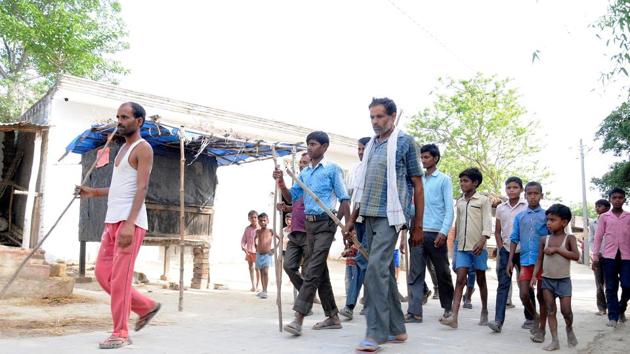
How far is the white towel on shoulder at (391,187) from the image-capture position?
446cm

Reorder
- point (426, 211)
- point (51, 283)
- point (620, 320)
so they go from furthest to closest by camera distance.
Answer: point (51, 283) → point (620, 320) → point (426, 211)

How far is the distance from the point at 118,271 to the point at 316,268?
1.73 meters

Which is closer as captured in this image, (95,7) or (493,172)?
(95,7)

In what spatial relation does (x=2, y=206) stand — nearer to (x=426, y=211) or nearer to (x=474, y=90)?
(x=426, y=211)

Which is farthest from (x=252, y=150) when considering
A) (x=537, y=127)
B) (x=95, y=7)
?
(x=537, y=127)

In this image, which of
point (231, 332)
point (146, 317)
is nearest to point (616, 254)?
point (231, 332)

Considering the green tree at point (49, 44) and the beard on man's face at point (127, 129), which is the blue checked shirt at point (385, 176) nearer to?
the beard on man's face at point (127, 129)

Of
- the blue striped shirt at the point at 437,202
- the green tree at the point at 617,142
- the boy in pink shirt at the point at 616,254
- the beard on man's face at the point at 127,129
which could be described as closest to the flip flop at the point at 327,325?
the blue striped shirt at the point at 437,202

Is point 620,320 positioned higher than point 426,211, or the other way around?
point 426,211

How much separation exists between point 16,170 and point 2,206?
1.08 meters

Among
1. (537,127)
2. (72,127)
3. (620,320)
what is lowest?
(620,320)

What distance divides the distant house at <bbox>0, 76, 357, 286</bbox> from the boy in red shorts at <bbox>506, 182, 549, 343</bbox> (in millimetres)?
5178

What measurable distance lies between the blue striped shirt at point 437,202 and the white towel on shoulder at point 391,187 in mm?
1652

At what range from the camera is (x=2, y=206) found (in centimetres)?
1426
